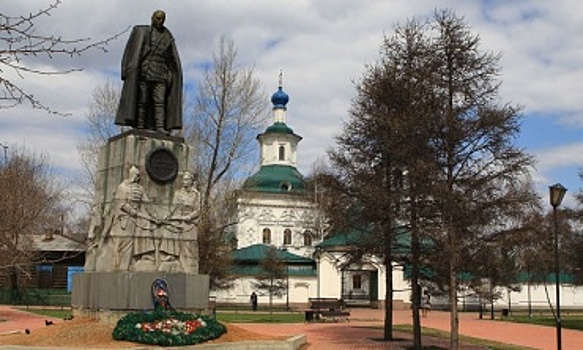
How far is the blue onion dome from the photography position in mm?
61644

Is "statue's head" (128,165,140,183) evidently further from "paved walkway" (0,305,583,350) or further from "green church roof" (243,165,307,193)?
"green church roof" (243,165,307,193)

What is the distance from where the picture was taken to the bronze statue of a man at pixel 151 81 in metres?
14.1

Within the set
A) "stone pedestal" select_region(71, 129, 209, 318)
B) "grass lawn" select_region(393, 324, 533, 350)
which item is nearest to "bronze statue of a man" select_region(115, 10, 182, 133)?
"stone pedestal" select_region(71, 129, 209, 318)

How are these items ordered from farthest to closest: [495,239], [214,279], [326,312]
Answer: [214,279] → [326,312] → [495,239]

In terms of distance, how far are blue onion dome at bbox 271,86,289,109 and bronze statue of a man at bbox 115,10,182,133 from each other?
47.1m

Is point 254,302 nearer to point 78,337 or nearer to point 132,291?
point 132,291

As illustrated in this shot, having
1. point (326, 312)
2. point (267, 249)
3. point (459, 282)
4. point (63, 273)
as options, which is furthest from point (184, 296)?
point (63, 273)

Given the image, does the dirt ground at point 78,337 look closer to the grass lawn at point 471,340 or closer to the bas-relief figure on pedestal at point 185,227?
the bas-relief figure on pedestal at point 185,227

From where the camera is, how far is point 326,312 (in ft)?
93.4

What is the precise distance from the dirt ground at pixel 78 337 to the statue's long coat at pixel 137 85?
13.2 ft

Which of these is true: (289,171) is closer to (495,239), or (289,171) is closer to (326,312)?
(326,312)

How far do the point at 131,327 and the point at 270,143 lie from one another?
49106 millimetres

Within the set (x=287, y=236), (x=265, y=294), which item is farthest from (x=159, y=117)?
(x=287, y=236)

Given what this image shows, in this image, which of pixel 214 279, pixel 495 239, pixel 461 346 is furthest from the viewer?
pixel 214 279
